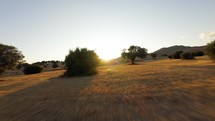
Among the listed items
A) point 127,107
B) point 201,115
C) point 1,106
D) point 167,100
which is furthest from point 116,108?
point 1,106


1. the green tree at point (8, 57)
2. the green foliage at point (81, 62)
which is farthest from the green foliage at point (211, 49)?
the green tree at point (8, 57)

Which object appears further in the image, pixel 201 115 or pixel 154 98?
pixel 154 98

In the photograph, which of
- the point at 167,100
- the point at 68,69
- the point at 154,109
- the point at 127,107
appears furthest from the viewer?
the point at 68,69

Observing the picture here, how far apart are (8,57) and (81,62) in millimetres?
16483

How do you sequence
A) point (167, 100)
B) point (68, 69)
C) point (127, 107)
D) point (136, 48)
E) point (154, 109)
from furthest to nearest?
Answer: 1. point (136, 48)
2. point (68, 69)
3. point (167, 100)
4. point (127, 107)
5. point (154, 109)

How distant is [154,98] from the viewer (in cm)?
994

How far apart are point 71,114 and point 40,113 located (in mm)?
1185

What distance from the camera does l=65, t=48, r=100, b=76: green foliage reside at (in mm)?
31153

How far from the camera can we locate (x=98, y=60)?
33594 millimetres

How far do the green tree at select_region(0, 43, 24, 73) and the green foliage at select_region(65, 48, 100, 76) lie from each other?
14.4 metres

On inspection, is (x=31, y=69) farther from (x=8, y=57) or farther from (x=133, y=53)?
(x=133, y=53)

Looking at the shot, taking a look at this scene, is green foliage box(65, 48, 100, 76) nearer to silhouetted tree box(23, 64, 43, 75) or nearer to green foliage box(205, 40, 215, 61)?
green foliage box(205, 40, 215, 61)

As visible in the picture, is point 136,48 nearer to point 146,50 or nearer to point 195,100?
point 146,50

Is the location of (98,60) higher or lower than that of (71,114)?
higher
